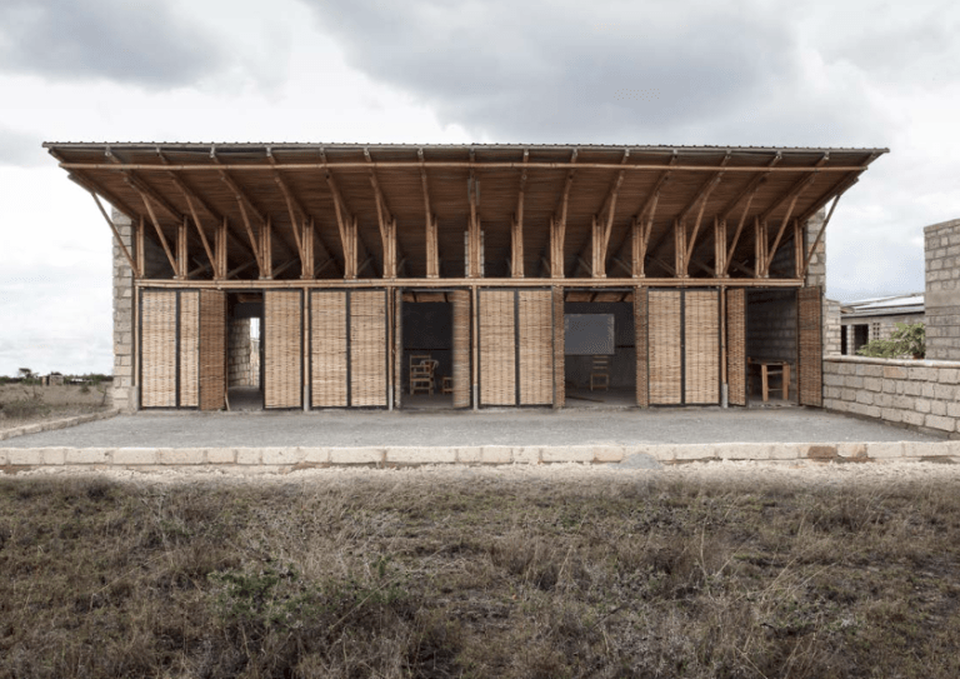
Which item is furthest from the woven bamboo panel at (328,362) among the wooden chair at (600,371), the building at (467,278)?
the wooden chair at (600,371)

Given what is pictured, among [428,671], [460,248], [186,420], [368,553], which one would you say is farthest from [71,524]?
[460,248]

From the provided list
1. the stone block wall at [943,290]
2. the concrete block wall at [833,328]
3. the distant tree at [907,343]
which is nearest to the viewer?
the stone block wall at [943,290]

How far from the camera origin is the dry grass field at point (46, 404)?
12875mm

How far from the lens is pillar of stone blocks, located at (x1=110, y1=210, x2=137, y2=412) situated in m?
12.3

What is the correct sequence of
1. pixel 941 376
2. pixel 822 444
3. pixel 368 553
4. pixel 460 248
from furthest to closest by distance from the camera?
pixel 460 248 → pixel 941 376 → pixel 822 444 → pixel 368 553

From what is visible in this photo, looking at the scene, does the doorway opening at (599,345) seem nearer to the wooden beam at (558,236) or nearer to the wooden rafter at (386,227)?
the wooden beam at (558,236)

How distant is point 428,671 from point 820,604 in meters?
2.60

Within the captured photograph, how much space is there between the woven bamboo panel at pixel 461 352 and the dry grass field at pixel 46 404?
877cm

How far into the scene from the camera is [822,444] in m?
7.85

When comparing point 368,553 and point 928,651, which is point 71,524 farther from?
point 928,651

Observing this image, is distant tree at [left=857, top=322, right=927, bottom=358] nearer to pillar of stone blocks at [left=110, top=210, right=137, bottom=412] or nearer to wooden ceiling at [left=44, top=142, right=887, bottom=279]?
wooden ceiling at [left=44, top=142, right=887, bottom=279]

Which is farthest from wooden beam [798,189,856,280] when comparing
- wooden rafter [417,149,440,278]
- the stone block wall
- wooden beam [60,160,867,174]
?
wooden rafter [417,149,440,278]

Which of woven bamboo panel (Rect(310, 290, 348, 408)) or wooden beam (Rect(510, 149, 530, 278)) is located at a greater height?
wooden beam (Rect(510, 149, 530, 278))

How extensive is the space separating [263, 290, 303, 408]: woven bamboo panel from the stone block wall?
50.8 feet
